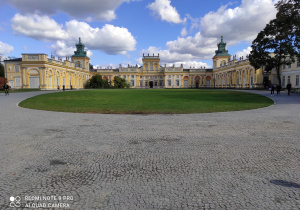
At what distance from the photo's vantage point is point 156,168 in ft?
11.9

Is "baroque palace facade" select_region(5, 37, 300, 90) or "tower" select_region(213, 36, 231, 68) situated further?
"tower" select_region(213, 36, 231, 68)

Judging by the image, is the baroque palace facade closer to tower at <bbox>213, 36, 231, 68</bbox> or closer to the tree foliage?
tower at <bbox>213, 36, 231, 68</bbox>

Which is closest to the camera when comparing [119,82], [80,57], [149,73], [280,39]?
[280,39]

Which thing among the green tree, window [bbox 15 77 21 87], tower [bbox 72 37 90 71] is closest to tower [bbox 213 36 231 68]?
the green tree

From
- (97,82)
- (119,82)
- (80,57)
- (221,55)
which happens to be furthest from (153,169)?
(221,55)

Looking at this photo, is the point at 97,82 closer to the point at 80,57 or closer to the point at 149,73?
the point at 80,57

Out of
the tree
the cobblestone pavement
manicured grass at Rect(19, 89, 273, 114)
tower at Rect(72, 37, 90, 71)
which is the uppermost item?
tower at Rect(72, 37, 90, 71)

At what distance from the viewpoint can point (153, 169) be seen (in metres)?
3.59

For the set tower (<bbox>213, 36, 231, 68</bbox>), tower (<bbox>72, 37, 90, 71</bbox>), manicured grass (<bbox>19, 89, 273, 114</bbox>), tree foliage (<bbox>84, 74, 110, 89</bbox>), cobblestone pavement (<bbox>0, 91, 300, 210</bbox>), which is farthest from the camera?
tower (<bbox>213, 36, 231, 68</bbox>)

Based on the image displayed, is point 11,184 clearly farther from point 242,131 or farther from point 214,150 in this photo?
point 242,131

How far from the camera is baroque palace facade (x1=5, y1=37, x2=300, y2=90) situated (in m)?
48.0

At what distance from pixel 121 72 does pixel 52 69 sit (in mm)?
34499

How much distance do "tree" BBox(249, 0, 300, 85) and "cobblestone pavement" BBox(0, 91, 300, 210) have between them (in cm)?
2267

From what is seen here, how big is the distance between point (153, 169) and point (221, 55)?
80.7 m
